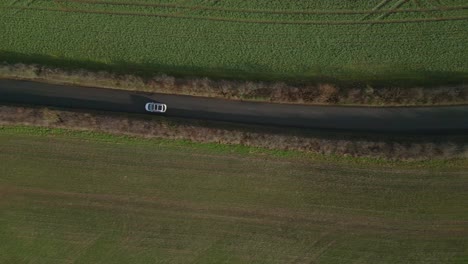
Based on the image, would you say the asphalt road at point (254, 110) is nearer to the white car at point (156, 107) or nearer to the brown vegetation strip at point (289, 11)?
the white car at point (156, 107)

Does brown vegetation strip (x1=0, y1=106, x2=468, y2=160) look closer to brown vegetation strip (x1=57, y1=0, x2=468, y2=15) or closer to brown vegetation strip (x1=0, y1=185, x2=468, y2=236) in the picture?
brown vegetation strip (x1=0, y1=185, x2=468, y2=236)

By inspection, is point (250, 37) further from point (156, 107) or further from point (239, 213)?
point (239, 213)

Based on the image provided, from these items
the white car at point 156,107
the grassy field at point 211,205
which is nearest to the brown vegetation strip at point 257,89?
the white car at point 156,107

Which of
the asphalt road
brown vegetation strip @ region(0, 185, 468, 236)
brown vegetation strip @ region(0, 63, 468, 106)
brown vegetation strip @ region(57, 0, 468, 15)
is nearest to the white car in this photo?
the asphalt road

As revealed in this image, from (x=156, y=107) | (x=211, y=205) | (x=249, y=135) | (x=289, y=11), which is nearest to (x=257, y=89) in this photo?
(x=249, y=135)

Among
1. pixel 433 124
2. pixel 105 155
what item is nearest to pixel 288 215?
pixel 433 124
